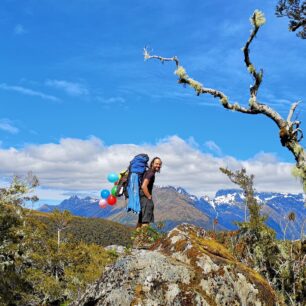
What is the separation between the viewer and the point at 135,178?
12273 mm

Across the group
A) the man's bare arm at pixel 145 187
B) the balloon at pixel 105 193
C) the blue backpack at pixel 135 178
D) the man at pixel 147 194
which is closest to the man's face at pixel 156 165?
the man at pixel 147 194

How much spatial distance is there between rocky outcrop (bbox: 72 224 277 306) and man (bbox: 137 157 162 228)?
5.28 m

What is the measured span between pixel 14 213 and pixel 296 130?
20.9 metres

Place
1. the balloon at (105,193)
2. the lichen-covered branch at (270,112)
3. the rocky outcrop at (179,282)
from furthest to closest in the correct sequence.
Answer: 1. the balloon at (105,193)
2. the lichen-covered branch at (270,112)
3. the rocky outcrop at (179,282)

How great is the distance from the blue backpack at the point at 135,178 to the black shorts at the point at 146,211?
13cm

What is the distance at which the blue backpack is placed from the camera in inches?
477

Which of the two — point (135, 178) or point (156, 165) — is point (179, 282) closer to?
point (156, 165)

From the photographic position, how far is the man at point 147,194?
38.9ft

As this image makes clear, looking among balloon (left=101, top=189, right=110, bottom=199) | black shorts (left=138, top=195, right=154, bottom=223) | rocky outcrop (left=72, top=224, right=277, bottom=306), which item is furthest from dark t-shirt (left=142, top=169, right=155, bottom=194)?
balloon (left=101, top=189, right=110, bottom=199)

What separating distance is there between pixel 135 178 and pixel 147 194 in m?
0.59

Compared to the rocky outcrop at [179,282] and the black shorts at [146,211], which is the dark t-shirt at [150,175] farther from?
the rocky outcrop at [179,282]

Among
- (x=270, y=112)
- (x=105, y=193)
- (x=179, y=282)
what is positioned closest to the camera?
(x=179, y=282)

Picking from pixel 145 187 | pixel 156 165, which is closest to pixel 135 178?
pixel 145 187

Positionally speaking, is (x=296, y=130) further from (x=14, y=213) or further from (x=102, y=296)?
(x=14, y=213)
